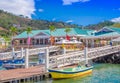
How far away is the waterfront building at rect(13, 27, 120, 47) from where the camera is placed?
68.9 m

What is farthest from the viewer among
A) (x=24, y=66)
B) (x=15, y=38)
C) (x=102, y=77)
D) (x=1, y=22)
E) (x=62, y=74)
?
(x=1, y=22)

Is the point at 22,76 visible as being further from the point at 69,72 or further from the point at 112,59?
the point at 112,59

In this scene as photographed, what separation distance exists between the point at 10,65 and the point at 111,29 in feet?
136

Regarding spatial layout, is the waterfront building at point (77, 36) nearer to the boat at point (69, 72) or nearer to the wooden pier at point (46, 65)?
the wooden pier at point (46, 65)

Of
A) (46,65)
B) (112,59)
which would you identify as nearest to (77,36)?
(112,59)

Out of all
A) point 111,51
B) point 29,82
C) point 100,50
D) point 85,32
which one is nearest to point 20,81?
point 29,82

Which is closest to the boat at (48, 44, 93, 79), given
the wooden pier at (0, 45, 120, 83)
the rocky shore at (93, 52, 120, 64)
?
the wooden pier at (0, 45, 120, 83)

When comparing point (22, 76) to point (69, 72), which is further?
point (69, 72)

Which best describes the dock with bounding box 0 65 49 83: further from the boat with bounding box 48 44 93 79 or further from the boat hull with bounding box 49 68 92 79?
the boat with bounding box 48 44 93 79

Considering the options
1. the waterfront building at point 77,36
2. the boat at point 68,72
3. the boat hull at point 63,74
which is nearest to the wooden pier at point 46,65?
the boat hull at point 63,74

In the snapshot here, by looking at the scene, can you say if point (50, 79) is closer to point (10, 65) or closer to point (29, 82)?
point (29, 82)

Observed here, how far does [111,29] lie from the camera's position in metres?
73.6

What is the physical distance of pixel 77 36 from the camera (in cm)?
7656

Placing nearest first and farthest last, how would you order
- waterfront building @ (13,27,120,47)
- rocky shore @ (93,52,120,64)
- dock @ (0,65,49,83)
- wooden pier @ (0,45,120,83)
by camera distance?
dock @ (0,65,49,83)
wooden pier @ (0,45,120,83)
rocky shore @ (93,52,120,64)
waterfront building @ (13,27,120,47)
